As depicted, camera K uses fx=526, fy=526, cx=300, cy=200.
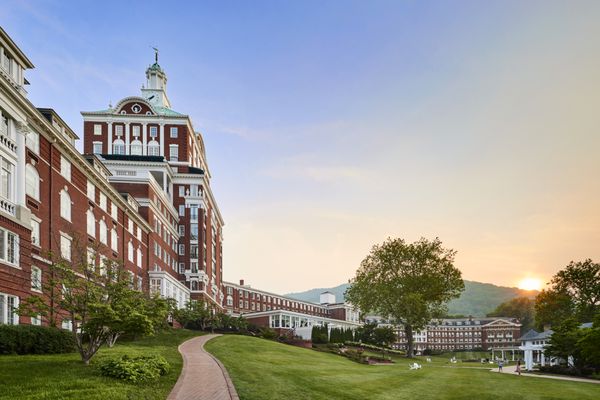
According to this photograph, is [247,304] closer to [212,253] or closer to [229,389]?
[212,253]

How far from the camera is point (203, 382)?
20906 mm

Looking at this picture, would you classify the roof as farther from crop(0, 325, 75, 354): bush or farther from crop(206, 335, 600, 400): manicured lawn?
crop(0, 325, 75, 354): bush

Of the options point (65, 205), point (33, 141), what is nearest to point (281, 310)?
point (65, 205)

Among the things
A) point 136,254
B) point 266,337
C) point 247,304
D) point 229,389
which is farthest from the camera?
point 247,304

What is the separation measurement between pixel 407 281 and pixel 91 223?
4831cm

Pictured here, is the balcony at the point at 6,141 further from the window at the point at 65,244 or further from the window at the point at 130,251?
the window at the point at 130,251

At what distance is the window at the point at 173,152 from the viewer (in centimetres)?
7944

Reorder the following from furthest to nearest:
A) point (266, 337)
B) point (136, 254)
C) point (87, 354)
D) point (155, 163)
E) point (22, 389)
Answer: point (155, 163) → point (266, 337) → point (136, 254) → point (87, 354) → point (22, 389)

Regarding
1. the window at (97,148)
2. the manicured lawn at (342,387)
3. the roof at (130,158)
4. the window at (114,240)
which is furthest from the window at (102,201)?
the window at (97,148)

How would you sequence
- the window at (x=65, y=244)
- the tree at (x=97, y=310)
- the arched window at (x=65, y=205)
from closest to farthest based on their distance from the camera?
1. the tree at (x=97, y=310)
2. the window at (x=65, y=244)
3. the arched window at (x=65, y=205)

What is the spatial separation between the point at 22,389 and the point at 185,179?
208 feet

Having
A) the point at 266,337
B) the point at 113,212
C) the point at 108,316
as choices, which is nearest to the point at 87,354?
the point at 108,316

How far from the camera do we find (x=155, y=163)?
235ft

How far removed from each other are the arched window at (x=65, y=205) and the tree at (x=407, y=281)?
165 ft
